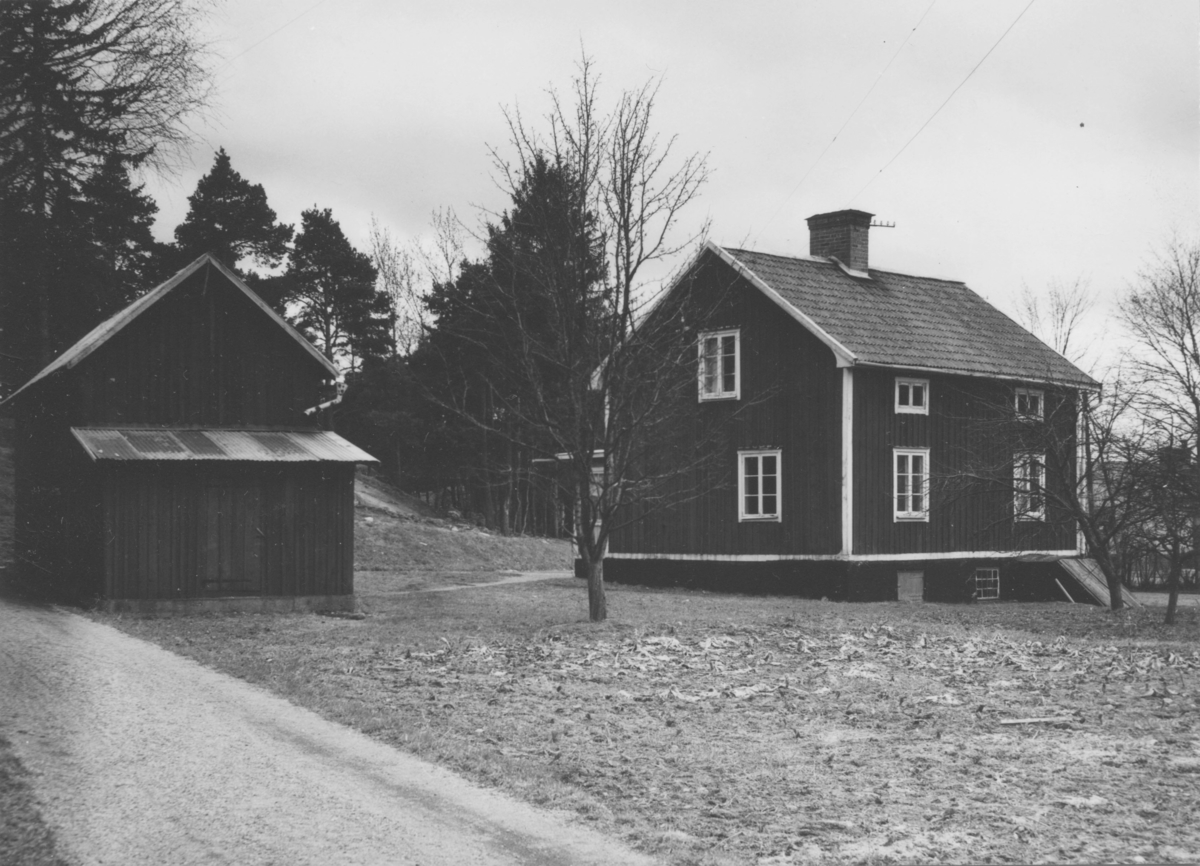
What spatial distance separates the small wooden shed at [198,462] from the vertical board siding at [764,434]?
28.2ft

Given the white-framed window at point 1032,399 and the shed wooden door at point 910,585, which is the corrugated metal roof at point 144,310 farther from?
the white-framed window at point 1032,399

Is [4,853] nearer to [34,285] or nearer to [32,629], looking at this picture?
[32,629]

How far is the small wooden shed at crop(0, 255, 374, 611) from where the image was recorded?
21828 millimetres

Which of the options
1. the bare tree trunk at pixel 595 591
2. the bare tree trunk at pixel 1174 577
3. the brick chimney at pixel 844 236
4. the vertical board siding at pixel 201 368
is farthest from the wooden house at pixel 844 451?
the vertical board siding at pixel 201 368

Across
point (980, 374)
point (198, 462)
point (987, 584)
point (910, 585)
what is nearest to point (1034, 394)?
point (980, 374)

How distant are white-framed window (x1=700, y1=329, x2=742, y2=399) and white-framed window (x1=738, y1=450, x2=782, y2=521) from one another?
1.62m

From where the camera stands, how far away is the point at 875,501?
2817cm

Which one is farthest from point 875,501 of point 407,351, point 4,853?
point 407,351

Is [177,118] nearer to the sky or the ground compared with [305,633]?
nearer to the sky

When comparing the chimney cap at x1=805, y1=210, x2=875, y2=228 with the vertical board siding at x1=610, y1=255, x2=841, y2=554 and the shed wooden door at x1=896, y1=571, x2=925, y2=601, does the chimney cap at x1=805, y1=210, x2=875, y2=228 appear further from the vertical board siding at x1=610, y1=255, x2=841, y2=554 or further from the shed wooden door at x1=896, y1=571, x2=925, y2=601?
the shed wooden door at x1=896, y1=571, x2=925, y2=601

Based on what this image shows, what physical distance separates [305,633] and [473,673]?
560cm

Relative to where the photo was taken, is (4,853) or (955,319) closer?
(4,853)

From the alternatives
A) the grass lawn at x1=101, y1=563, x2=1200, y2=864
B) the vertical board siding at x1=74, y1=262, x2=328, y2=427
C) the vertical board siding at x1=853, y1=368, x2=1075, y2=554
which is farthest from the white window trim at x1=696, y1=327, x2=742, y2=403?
the vertical board siding at x1=74, y1=262, x2=328, y2=427

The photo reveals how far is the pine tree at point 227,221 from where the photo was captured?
44000mm
